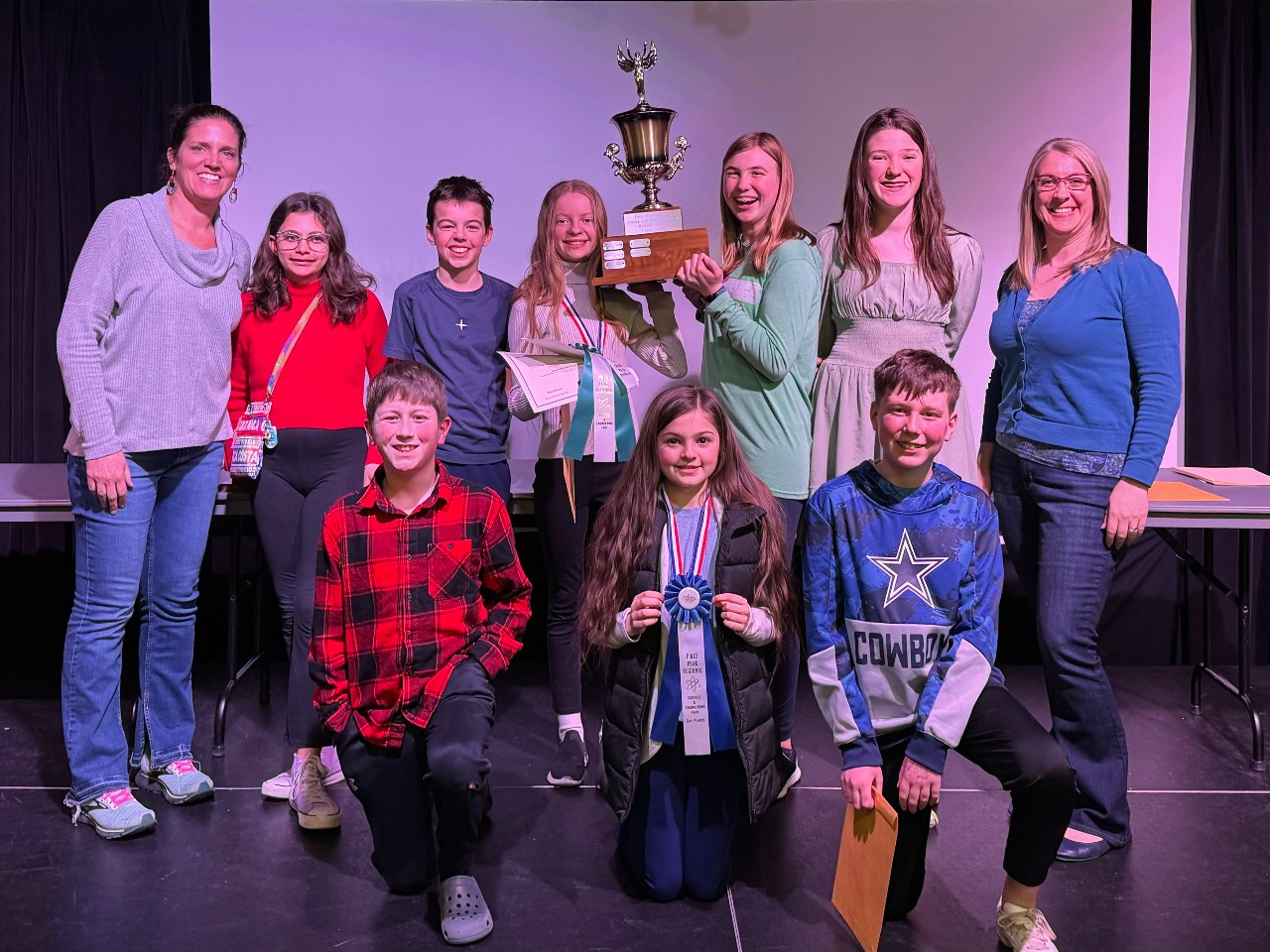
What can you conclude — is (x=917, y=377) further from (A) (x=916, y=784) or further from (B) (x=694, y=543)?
(A) (x=916, y=784)

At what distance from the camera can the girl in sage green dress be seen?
2.77 meters

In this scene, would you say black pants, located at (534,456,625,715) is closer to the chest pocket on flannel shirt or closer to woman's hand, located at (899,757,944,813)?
the chest pocket on flannel shirt

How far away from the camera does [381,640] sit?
245 cm

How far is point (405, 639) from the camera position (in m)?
2.45

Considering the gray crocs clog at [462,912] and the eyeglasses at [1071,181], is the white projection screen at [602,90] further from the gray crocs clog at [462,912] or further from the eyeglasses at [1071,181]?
the gray crocs clog at [462,912]

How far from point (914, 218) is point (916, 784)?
1395mm

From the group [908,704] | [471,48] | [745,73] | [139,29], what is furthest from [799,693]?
[139,29]

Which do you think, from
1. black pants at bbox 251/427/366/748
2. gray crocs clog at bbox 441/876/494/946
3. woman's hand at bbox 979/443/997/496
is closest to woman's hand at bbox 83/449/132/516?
black pants at bbox 251/427/366/748

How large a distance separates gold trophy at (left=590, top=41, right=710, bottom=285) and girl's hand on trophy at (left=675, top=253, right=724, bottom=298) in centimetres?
8

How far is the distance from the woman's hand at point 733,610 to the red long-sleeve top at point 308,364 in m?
1.22

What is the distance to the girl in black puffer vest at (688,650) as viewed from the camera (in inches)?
95.3

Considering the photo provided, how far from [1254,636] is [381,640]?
145 inches

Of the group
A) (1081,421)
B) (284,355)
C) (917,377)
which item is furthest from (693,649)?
(284,355)

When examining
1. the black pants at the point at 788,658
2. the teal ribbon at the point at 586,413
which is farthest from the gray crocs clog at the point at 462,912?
the teal ribbon at the point at 586,413
